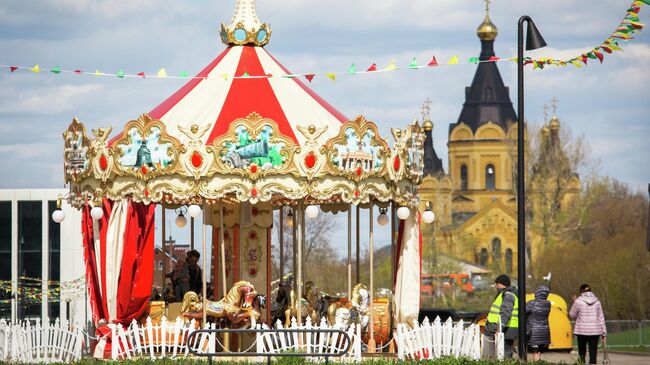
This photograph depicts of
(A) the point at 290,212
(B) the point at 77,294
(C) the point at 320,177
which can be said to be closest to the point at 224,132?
(C) the point at 320,177

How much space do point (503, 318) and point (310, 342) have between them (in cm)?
299

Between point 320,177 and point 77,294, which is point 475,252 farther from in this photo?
point 320,177

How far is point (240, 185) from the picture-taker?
24.5 meters

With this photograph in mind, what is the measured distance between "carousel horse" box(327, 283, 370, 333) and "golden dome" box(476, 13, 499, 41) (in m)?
112

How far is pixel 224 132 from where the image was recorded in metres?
25.0

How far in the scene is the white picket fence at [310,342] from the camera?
23156mm

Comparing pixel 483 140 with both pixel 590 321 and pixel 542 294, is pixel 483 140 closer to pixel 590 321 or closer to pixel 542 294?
pixel 590 321

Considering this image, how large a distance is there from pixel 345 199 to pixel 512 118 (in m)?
113

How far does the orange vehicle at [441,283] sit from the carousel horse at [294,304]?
51.5 m

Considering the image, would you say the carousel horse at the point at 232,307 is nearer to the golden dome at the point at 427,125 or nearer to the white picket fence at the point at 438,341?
the white picket fence at the point at 438,341

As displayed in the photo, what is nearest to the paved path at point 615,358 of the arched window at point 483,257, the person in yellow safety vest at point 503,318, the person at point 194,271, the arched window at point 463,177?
the person in yellow safety vest at point 503,318

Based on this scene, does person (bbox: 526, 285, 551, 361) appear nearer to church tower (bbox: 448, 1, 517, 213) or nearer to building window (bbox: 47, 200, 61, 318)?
building window (bbox: 47, 200, 61, 318)

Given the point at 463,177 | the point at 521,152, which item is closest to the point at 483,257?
the point at 463,177

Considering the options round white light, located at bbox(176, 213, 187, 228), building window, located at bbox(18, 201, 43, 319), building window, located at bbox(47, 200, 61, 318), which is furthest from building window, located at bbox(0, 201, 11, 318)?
round white light, located at bbox(176, 213, 187, 228)
